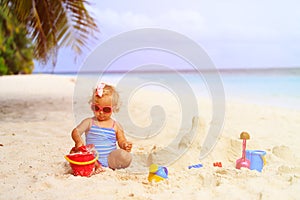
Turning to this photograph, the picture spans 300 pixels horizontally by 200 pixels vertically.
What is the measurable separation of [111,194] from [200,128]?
152cm

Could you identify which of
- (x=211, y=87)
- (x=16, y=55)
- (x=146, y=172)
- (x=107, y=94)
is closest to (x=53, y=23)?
(x=211, y=87)

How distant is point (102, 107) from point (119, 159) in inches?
14.0

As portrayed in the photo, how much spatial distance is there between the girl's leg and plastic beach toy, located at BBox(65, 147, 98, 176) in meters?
0.18

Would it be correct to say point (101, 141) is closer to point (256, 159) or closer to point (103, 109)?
point (103, 109)

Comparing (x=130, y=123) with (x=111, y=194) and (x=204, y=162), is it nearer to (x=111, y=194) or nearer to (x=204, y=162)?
(x=204, y=162)

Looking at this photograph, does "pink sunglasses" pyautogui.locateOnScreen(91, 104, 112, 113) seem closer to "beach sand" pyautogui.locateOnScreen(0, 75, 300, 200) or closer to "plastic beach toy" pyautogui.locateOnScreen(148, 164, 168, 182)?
"beach sand" pyautogui.locateOnScreen(0, 75, 300, 200)

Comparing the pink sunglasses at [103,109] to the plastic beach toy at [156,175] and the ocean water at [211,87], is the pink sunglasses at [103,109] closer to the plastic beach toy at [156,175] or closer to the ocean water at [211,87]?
the plastic beach toy at [156,175]

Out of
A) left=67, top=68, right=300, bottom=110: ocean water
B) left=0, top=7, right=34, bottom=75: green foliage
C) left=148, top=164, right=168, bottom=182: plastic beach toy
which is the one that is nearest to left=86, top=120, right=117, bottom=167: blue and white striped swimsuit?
left=148, top=164, right=168, bottom=182: plastic beach toy

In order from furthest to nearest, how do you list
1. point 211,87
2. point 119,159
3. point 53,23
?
point 211,87 < point 53,23 < point 119,159

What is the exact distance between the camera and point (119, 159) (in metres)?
2.17

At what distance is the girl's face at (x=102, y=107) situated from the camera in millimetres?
2209

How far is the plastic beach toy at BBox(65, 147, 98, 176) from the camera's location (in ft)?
6.55

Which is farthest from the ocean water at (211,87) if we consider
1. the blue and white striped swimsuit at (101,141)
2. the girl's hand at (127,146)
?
the girl's hand at (127,146)

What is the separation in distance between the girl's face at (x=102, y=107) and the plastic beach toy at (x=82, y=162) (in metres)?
0.29
